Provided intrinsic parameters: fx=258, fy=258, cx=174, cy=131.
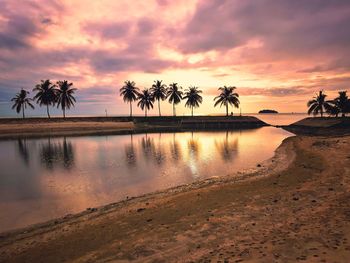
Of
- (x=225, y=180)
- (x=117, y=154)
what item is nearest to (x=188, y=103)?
(x=117, y=154)

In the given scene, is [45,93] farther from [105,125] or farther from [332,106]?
[332,106]

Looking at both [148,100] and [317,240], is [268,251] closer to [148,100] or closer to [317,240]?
[317,240]

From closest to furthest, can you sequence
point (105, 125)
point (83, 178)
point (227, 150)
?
point (83, 178) < point (227, 150) < point (105, 125)

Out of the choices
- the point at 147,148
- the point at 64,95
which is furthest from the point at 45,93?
the point at 147,148

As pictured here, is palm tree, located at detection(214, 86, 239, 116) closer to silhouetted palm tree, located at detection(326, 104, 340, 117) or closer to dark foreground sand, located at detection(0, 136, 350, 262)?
silhouetted palm tree, located at detection(326, 104, 340, 117)

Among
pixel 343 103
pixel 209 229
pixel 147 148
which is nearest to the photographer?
pixel 209 229

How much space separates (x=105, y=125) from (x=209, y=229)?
78.6m

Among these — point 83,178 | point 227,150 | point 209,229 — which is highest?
point 209,229

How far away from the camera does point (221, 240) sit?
8.50m

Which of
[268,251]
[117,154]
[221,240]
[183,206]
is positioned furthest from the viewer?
[117,154]

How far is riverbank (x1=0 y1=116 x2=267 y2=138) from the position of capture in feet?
238

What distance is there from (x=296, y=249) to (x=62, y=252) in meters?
7.56

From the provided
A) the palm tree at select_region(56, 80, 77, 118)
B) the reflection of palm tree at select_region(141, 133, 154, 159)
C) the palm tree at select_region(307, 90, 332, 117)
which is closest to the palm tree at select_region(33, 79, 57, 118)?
the palm tree at select_region(56, 80, 77, 118)

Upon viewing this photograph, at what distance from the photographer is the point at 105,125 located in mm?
84188
